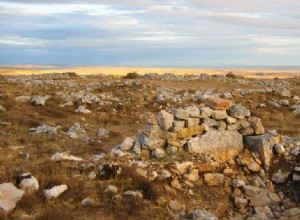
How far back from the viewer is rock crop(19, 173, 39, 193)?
10766 mm

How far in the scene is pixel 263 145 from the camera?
554 inches

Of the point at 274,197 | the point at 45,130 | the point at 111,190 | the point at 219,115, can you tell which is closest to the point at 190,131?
the point at 219,115

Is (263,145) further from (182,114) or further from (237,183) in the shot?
(182,114)

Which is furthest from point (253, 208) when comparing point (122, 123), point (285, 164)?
point (122, 123)

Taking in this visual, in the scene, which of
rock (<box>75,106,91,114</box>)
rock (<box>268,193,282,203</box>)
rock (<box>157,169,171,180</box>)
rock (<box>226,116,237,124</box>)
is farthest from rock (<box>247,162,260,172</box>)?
rock (<box>75,106,91,114</box>)

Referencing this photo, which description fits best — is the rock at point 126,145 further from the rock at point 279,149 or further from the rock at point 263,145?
the rock at point 279,149

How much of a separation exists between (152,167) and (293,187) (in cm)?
383

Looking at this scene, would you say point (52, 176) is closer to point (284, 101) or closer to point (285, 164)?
point (285, 164)

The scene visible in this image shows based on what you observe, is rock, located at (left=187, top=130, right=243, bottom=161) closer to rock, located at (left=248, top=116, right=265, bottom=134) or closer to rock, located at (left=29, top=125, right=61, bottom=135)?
rock, located at (left=248, top=116, right=265, bottom=134)

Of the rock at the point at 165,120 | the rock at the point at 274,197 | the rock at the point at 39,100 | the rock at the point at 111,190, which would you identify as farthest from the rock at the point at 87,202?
the rock at the point at 39,100

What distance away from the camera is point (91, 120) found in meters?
22.3

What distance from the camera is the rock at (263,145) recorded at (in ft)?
45.9

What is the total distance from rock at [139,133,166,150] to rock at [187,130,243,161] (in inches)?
31.5

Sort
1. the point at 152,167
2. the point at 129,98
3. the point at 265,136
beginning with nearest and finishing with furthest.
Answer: the point at 152,167
the point at 265,136
the point at 129,98
